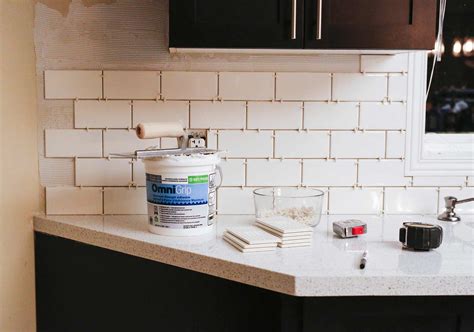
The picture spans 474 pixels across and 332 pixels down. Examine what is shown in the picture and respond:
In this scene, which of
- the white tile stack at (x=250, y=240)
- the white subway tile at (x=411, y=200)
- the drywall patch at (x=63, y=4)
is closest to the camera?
the white tile stack at (x=250, y=240)

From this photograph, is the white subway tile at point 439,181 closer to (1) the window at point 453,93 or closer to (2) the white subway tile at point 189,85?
(1) the window at point 453,93

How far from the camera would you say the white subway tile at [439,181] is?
201 cm

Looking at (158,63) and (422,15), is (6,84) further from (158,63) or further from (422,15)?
(422,15)

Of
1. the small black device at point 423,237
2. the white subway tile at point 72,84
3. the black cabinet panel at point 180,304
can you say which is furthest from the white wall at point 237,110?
the small black device at point 423,237

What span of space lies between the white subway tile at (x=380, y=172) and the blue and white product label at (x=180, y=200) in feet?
2.05

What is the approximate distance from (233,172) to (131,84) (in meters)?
0.45

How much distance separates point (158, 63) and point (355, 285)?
1.03 meters

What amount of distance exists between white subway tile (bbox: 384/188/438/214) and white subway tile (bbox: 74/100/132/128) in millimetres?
942

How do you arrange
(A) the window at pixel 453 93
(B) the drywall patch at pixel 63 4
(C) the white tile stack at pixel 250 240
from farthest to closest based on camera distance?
1. (A) the window at pixel 453 93
2. (B) the drywall patch at pixel 63 4
3. (C) the white tile stack at pixel 250 240

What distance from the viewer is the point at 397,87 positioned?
198cm

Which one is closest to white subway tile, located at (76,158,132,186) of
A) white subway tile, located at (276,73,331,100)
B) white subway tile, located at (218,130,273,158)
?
white subway tile, located at (218,130,273,158)

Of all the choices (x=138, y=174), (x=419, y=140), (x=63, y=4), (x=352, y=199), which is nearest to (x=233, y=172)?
(x=138, y=174)

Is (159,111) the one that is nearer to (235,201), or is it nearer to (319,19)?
(235,201)

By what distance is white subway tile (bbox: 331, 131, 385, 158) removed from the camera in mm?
1982
